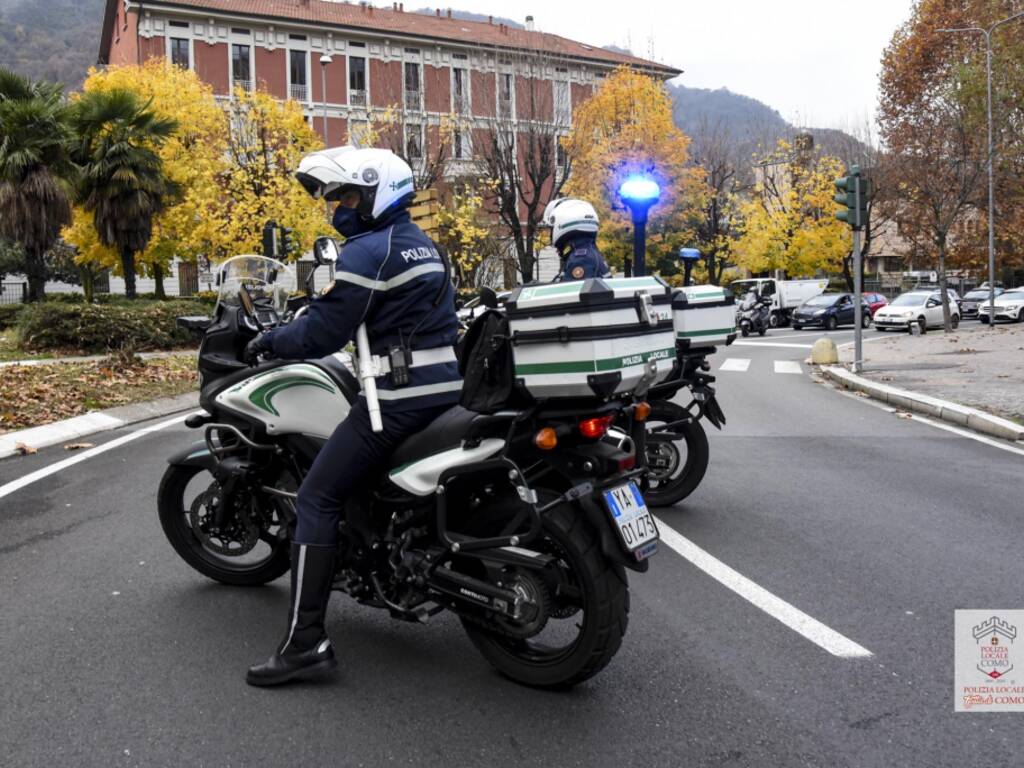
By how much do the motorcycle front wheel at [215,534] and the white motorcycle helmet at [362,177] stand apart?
1742mm

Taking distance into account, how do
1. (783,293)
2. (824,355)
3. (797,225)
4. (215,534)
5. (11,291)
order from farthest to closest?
(797,225) < (11,291) < (783,293) < (824,355) < (215,534)

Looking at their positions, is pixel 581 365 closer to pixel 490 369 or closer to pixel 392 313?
pixel 490 369

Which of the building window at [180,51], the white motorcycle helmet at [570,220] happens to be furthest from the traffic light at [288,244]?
the building window at [180,51]

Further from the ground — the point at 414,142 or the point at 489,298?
the point at 414,142

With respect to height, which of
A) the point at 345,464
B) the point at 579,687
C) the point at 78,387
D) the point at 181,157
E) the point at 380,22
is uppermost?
the point at 380,22

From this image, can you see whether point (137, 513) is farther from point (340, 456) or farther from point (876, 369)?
point (876, 369)

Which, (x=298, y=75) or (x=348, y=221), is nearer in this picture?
(x=348, y=221)

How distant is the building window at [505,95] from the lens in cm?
3653

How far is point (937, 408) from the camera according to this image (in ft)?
39.2

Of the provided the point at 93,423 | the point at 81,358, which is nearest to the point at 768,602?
the point at 93,423

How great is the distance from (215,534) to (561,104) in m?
36.0

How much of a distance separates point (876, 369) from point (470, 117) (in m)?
22.8

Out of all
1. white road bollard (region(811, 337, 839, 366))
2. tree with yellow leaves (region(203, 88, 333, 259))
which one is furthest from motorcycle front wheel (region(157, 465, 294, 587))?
tree with yellow leaves (region(203, 88, 333, 259))

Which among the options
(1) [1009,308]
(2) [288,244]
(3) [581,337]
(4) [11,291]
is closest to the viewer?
(3) [581,337]
